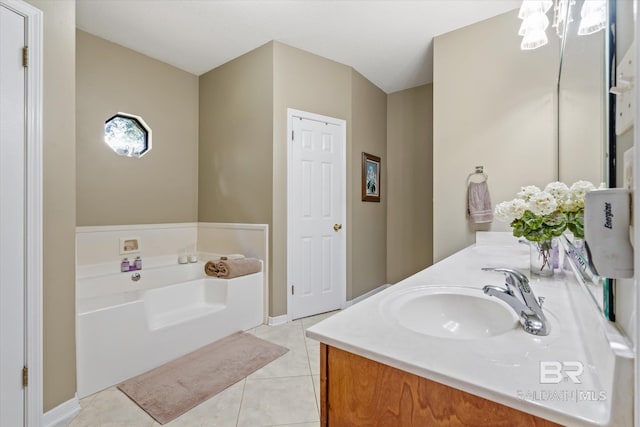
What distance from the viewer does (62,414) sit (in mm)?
1494

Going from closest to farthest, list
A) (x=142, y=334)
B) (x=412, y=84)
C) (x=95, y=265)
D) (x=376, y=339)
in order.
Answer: (x=376, y=339), (x=142, y=334), (x=95, y=265), (x=412, y=84)

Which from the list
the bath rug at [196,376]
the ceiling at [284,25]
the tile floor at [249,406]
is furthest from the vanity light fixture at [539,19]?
the bath rug at [196,376]

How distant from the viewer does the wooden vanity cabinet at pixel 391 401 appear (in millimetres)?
498

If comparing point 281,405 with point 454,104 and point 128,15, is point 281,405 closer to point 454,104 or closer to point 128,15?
point 454,104

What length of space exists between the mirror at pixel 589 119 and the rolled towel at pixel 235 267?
2243 millimetres

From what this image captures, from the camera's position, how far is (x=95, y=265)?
259cm

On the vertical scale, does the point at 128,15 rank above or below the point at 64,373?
above

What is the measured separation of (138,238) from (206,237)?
667 millimetres

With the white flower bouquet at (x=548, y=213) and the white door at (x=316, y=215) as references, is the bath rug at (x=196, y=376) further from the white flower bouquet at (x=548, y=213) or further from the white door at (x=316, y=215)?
the white flower bouquet at (x=548, y=213)

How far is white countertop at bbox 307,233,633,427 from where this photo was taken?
432 mm

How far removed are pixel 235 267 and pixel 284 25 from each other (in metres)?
2.14

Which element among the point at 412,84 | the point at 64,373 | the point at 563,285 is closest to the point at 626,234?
the point at 563,285

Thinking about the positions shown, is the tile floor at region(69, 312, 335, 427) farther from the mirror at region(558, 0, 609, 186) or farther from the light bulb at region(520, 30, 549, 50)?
the light bulb at region(520, 30, 549, 50)

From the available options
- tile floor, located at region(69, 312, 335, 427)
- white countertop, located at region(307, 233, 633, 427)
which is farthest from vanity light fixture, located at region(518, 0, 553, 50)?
tile floor, located at region(69, 312, 335, 427)
